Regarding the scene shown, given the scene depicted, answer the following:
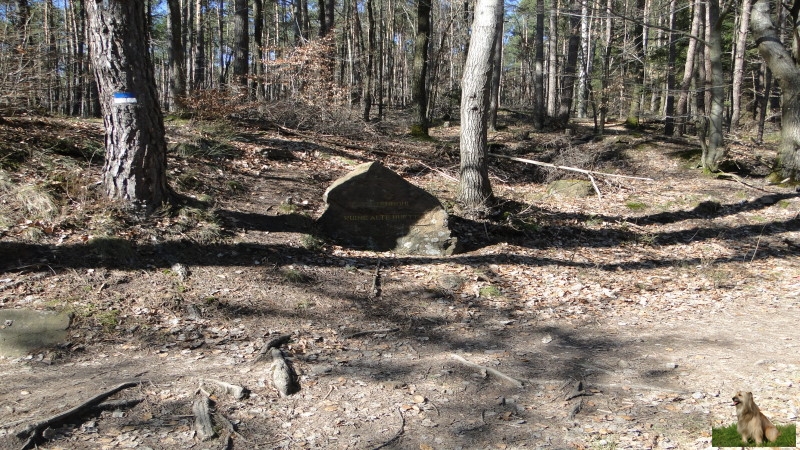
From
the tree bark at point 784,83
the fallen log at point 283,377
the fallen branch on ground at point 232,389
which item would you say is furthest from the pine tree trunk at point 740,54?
the fallen branch on ground at point 232,389

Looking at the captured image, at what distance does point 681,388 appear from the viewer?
476cm

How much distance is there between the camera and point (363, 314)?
636cm

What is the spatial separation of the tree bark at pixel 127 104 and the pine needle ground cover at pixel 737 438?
6.68m

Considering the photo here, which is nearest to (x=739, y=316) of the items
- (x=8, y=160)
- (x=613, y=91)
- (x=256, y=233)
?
(x=256, y=233)

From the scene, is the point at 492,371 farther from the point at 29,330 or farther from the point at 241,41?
the point at 241,41

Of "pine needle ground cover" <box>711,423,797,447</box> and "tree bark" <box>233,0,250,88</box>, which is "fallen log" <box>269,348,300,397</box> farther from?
"tree bark" <box>233,0,250,88</box>

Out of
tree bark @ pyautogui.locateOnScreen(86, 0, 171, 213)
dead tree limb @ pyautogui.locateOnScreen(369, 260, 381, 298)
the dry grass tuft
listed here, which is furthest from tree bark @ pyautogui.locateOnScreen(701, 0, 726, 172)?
the dry grass tuft

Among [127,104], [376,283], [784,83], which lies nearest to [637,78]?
[784,83]

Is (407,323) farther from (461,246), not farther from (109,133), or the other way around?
(109,133)

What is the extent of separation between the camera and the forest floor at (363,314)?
4148 mm

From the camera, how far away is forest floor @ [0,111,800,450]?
13.6 ft

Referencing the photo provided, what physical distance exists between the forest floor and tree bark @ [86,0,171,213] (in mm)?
408

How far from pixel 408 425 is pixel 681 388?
8.40 feet

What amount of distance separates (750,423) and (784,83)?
42.3 ft
